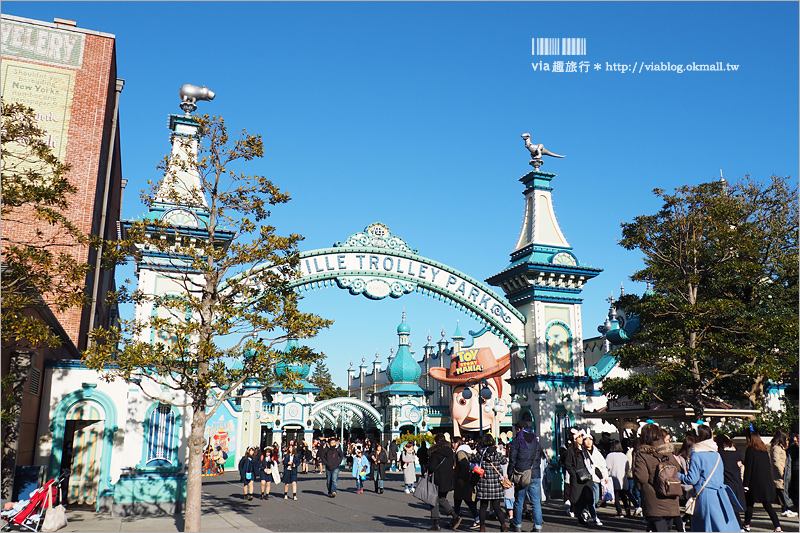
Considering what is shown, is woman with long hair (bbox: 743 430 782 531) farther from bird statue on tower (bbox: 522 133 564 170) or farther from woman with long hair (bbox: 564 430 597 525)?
bird statue on tower (bbox: 522 133 564 170)

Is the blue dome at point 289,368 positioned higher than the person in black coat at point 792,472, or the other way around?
the blue dome at point 289,368

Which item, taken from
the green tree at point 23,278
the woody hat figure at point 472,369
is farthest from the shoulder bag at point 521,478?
the woody hat figure at point 472,369

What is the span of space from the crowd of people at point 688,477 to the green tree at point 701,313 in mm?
2861

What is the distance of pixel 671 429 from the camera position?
21.8 meters

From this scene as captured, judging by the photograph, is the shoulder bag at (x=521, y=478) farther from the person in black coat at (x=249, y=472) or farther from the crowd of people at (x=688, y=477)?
the person in black coat at (x=249, y=472)

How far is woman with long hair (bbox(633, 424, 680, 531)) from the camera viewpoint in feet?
26.9

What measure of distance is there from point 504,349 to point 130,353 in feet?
132

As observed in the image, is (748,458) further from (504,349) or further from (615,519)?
(504,349)

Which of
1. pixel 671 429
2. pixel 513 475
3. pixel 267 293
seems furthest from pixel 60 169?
pixel 671 429

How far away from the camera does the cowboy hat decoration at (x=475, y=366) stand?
33.5 m

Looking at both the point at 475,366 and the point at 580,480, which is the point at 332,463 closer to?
the point at 580,480

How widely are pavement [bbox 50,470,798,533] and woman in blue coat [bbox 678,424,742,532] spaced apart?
418 centimetres

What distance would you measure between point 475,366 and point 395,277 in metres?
15.4

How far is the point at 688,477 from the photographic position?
336 inches
